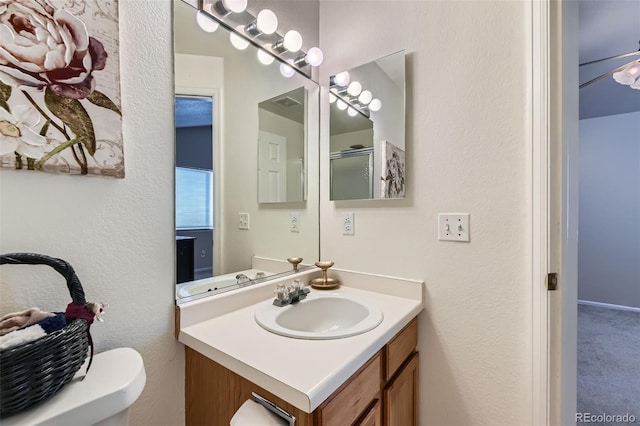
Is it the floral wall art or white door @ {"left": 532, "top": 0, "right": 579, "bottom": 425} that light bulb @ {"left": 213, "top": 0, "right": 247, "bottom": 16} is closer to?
the floral wall art

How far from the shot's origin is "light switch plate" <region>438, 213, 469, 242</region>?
1117 mm

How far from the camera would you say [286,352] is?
78cm

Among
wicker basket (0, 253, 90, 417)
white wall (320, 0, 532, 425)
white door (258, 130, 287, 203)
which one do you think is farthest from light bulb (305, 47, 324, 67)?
wicker basket (0, 253, 90, 417)

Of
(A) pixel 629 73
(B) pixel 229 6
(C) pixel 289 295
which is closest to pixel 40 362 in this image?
(C) pixel 289 295

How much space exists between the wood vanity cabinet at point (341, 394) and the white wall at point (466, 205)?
21 cm

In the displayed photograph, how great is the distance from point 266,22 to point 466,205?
1190mm

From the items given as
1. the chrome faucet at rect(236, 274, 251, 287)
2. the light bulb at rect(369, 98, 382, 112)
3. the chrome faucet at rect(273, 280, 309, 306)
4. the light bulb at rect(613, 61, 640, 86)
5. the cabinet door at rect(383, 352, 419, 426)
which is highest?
the light bulb at rect(613, 61, 640, 86)

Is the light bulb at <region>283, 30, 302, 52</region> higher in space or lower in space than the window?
higher

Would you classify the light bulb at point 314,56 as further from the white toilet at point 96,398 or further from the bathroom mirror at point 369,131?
the white toilet at point 96,398

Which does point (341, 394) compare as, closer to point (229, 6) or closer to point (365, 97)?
point (365, 97)

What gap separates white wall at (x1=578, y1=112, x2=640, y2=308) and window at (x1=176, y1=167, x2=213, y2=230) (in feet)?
14.7

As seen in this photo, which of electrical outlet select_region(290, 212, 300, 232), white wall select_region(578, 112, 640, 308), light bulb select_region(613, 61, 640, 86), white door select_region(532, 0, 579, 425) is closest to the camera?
white door select_region(532, 0, 579, 425)

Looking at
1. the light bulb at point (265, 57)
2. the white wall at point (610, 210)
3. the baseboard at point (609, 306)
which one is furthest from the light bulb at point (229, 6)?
the baseboard at point (609, 306)

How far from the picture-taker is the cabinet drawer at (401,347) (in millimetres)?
972
